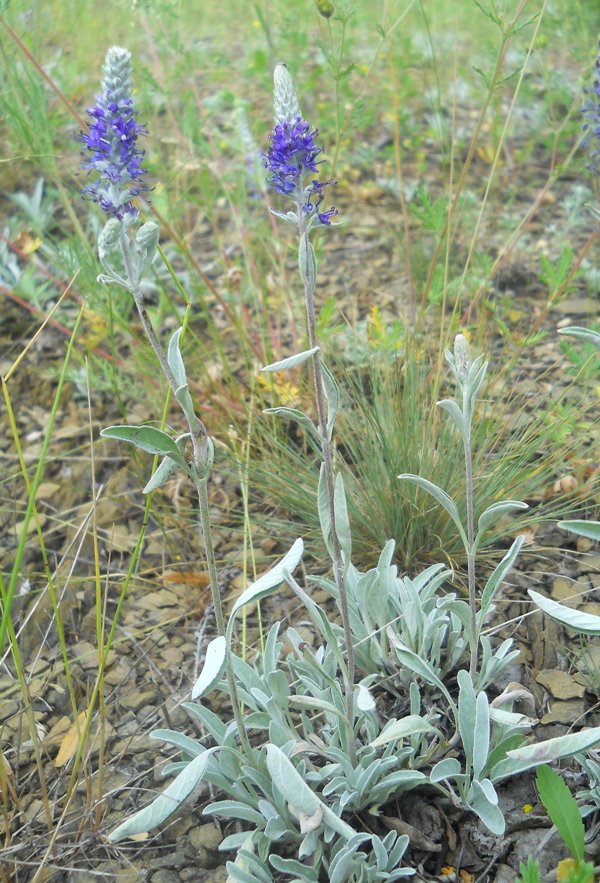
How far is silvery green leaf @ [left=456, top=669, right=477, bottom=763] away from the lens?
1509 mm

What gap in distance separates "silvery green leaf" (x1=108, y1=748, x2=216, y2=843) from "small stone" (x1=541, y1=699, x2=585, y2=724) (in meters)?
0.76

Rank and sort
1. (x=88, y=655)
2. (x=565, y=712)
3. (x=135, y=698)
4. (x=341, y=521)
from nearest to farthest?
(x=341, y=521)
(x=565, y=712)
(x=135, y=698)
(x=88, y=655)

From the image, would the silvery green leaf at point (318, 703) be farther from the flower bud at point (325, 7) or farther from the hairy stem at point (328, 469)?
the flower bud at point (325, 7)

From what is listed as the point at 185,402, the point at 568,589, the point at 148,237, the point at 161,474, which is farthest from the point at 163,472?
the point at 568,589

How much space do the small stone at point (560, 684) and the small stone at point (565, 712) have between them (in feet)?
0.05

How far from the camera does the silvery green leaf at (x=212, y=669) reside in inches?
50.0

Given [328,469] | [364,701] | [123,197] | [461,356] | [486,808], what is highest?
[123,197]

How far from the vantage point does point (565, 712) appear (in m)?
1.71

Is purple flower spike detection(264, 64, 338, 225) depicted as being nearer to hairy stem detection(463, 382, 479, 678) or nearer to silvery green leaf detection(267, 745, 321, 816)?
hairy stem detection(463, 382, 479, 678)

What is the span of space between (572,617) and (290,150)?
914 mm

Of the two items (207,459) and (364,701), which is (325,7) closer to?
(207,459)

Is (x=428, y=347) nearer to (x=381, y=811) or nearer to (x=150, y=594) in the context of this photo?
(x=150, y=594)

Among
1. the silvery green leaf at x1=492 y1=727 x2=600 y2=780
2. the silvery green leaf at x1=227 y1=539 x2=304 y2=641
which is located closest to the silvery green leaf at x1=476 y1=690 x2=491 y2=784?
the silvery green leaf at x1=492 y1=727 x2=600 y2=780

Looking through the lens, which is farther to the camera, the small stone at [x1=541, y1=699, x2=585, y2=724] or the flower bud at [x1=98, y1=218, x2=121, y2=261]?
the small stone at [x1=541, y1=699, x2=585, y2=724]
